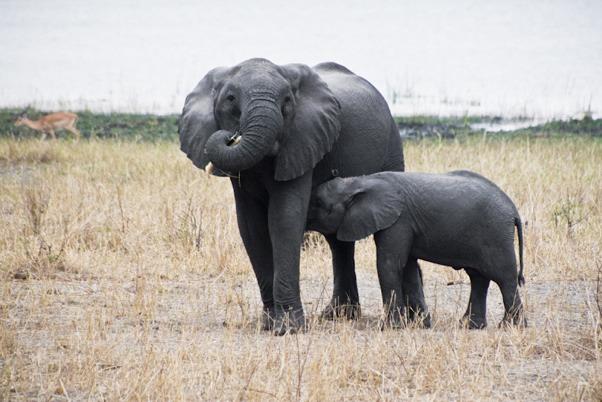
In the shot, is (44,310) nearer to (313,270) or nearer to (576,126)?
(313,270)

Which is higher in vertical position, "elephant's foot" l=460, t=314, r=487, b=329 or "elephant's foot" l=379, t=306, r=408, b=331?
"elephant's foot" l=379, t=306, r=408, b=331

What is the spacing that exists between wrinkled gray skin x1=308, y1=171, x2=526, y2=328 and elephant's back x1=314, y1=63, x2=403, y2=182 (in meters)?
0.33

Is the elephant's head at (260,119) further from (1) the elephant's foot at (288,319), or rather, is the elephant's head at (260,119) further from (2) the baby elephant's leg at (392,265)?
(1) the elephant's foot at (288,319)

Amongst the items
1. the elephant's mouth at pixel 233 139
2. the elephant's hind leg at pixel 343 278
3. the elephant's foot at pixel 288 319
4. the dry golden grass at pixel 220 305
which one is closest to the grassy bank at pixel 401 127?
the dry golden grass at pixel 220 305

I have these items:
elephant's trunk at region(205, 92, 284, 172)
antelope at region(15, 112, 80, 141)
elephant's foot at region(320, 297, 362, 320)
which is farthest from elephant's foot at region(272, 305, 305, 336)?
antelope at region(15, 112, 80, 141)

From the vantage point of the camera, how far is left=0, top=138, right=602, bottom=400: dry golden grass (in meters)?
6.37

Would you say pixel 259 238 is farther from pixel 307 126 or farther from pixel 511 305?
pixel 511 305

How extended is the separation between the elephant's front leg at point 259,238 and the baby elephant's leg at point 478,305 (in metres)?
1.42

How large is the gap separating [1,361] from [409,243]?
2871mm

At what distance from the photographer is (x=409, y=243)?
8047 mm

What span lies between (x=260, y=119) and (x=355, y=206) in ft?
3.73

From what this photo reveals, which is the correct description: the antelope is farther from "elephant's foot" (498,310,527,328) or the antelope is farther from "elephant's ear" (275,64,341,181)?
"elephant's foot" (498,310,527,328)

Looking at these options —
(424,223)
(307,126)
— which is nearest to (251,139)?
(307,126)

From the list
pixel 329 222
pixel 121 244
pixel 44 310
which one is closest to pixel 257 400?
pixel 329 222
